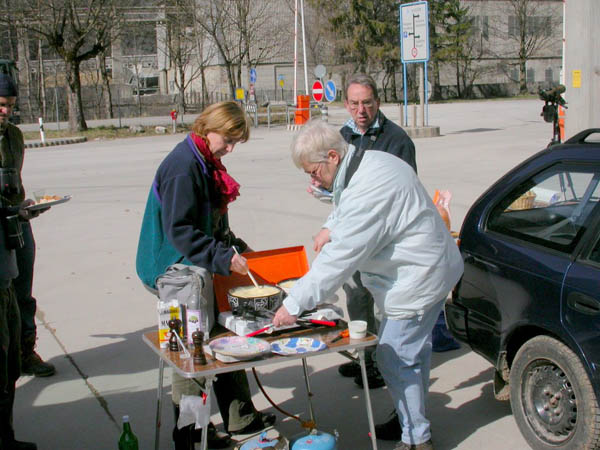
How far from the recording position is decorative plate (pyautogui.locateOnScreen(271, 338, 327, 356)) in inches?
127

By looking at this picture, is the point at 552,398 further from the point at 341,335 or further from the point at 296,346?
the point at 296,346

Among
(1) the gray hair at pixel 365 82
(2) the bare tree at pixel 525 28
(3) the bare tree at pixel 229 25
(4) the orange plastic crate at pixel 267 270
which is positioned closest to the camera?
(4) the orange plastic crate at pixel 267 270

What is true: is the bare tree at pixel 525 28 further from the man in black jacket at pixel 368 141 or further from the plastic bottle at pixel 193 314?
the plastic bottle at pixel 193 314

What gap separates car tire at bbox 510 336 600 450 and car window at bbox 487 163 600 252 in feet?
1.76

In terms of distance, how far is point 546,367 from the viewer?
3.62 m

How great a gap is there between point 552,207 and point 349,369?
1.76 meters

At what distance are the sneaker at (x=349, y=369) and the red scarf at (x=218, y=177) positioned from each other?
1708mm

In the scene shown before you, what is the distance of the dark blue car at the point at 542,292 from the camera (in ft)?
10.9

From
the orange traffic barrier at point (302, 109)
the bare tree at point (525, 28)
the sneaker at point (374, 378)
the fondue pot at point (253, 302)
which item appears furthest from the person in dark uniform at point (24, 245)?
the bare tree at point (525, 28)

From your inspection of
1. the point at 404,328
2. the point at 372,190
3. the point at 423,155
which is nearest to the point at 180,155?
the point at 372,190

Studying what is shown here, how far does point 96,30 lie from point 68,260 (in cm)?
2451

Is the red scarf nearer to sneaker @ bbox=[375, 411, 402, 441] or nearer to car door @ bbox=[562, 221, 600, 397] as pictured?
sneaker @ bbox=[375, 411, 402, 441]

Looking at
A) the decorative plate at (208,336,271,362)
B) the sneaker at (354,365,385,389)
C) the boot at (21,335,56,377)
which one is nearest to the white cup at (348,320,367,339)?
the decorative plate at (208,336,271,362)

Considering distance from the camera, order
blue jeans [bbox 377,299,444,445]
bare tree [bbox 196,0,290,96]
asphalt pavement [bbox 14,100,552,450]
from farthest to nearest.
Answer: bare tree [bbox 196,0,290,96], asphalt pavement [bbox 14,100,552,450], blue jeans [bbox 377,299,444,445]
